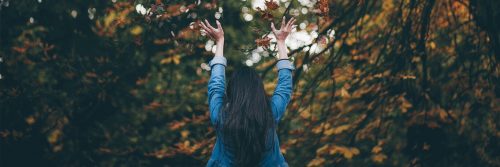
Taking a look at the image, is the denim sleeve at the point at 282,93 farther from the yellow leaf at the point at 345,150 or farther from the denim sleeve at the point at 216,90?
the yellow leaf at the point at 345,150

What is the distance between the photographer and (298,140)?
796 centimetres

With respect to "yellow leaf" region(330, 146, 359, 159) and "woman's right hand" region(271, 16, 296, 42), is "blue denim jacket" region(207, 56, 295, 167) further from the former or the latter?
"yellow leaf" region(330, 146, 359, 159)

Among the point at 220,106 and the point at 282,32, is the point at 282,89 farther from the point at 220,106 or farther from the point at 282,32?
the point at 282,32

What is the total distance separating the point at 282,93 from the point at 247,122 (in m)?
0.30

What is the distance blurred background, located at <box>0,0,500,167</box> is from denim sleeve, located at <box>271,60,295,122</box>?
1.04 metres

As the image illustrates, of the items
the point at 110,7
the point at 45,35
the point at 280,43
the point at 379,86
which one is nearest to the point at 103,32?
the point at 45,35

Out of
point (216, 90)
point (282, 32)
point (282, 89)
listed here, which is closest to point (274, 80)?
point (282, 32)

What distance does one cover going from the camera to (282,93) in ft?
11.2

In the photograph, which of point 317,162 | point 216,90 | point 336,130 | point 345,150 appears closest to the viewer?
point 216,90

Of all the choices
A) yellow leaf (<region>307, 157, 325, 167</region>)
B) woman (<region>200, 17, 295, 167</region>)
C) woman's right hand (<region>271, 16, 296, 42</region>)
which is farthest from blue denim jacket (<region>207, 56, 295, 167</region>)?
yellow leaf (<region>307, 157, 325, 167</region>)

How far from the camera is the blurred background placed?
6270mm

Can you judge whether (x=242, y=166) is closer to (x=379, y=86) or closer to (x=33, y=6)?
(x=33, y=6)

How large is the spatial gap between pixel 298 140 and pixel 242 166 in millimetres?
4717

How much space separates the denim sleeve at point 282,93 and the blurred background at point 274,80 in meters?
1.04
